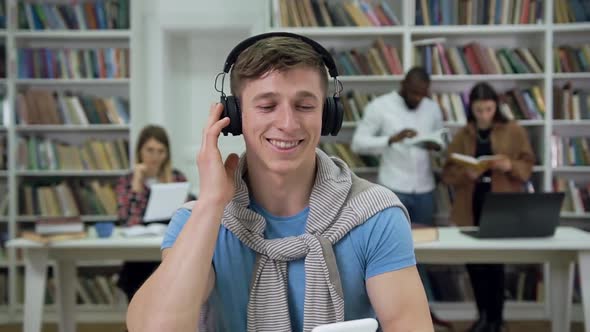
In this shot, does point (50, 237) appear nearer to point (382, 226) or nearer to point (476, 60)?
point (382, 226)

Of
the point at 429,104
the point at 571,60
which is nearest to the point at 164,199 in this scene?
the point at 429,104

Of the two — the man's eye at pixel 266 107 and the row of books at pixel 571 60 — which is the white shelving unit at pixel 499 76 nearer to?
the row of books at pixel 571 60

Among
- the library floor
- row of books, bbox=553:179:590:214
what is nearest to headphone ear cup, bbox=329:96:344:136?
the library floor

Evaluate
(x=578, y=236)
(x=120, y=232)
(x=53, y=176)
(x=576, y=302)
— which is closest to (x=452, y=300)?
(x=576, y=302)

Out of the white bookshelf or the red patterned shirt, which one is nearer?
the red patterned shirt

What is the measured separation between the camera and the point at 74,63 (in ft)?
14.1

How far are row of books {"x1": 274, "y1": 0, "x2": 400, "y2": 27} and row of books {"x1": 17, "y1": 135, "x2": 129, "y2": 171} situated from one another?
1.40 m

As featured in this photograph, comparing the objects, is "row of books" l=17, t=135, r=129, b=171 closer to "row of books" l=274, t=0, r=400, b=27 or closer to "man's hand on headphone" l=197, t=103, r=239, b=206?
"row of books" l=274, t=0, r=400, b=27

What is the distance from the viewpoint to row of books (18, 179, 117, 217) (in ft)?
14.1

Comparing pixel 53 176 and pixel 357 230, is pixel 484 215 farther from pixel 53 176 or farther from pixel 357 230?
pixel 53 176

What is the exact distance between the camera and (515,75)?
423 cm

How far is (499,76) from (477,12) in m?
0.45

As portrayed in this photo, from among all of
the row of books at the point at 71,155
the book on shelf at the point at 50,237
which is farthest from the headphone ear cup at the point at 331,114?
the row of books at the point at 71,155

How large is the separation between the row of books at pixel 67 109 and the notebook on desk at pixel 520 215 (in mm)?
2600
